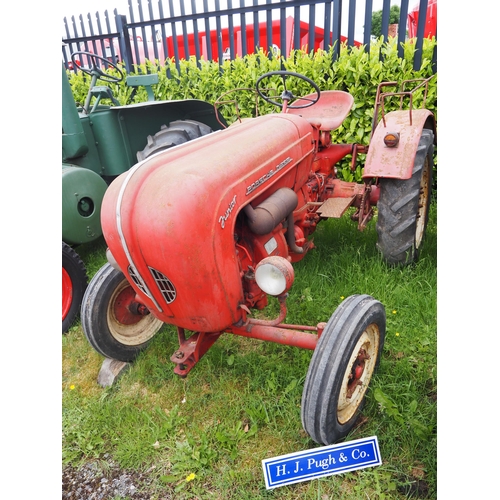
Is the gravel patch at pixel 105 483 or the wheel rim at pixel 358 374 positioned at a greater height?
the wheel rim at pixel 358 374

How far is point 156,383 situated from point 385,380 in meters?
1.24

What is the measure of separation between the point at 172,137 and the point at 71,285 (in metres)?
1.38

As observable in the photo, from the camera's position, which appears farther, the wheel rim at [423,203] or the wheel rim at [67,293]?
the wheel rim at [423,203]

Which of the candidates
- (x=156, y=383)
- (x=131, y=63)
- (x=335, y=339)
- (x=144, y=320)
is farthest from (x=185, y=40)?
(x=335, y=339)

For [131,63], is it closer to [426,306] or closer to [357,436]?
[426,306]

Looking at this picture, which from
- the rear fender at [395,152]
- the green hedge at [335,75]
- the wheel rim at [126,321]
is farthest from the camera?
the green hedge at [335,75]

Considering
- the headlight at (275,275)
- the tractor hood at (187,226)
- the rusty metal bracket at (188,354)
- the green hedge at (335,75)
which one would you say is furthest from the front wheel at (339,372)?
the green hedge at (335,75)

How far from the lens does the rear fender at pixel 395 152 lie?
2590 millimetres

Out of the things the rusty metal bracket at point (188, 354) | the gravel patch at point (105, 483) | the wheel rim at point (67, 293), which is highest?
the rusty metal bracket at point (188, 354)

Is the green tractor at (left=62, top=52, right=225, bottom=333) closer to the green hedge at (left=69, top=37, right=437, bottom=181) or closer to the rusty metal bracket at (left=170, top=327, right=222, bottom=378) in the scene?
the green hedge at (left=69, top=37, right=437, bottom=181)

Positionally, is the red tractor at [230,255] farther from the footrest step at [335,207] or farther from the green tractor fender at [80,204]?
the green tractor fender at [80,204]

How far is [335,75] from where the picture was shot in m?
4.37

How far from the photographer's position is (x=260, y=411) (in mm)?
2070

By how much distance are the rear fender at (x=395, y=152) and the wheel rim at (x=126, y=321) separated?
5.41 ft
